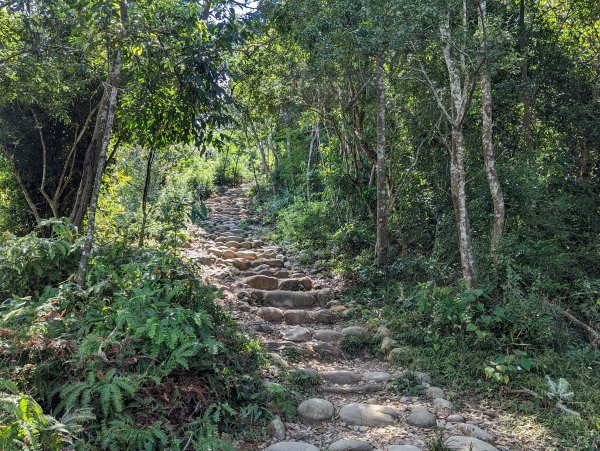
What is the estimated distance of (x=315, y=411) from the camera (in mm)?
4426

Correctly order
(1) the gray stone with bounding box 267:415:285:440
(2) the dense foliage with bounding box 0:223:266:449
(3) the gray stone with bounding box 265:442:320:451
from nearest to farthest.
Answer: (2) the dense foliage with bounding box 0:223:266:449 → (3) the gray stone with bounding box 265:442:320:451 → (1) the gray stone with bounding box 267:415:285:440

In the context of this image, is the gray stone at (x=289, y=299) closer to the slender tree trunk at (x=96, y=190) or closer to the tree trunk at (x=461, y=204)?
the tree trunk at (x=461, y=204)

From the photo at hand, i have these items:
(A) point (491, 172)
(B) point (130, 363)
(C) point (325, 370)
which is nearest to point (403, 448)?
(C) point (325, 370)

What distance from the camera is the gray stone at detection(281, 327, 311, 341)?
6419 millimetres

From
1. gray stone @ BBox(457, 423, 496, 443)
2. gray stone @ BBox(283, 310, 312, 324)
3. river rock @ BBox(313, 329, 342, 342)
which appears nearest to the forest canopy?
gray stone @ BBox(457, 423, 496, 443)

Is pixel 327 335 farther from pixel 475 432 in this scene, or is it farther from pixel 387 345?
pixel 475 432

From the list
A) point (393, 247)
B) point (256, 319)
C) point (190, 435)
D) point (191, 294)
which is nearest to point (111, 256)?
point (191, 294)

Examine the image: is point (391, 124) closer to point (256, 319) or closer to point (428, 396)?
point (256, 319)

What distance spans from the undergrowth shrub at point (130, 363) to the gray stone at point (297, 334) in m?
1.48

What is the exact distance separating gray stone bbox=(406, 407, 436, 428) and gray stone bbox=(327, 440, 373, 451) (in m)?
0.66

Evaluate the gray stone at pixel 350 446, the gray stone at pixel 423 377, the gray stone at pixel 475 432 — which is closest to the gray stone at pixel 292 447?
the gray stone at pixel 350 446

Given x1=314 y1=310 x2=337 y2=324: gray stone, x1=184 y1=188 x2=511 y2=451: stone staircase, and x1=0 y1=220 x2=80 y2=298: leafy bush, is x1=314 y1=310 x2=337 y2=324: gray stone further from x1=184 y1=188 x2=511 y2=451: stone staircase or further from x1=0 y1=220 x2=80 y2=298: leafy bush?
x1=0 y1=220 x2=80 y2=298: leafy bush

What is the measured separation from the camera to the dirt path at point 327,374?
4105 mm

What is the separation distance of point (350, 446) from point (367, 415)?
580mm
